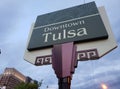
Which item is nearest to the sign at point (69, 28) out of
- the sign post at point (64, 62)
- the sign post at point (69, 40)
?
the sign post at point (69, 40)

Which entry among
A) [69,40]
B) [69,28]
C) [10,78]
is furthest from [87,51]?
[10,78]

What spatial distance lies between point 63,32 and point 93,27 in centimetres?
107

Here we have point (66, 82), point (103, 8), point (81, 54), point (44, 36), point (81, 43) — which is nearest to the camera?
point (66, 82)

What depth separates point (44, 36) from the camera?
23.2 ft

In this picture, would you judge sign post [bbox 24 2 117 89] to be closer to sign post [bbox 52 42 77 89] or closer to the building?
sign post [bbox 52 42 77 89]

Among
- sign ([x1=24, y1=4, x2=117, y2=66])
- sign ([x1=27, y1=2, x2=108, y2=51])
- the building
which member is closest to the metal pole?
sign ([x1=24, y1=4, x2=117, y2=66])

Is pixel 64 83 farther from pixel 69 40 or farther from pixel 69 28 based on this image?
pixel 69 28

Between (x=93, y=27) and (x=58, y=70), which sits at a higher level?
(x=93, y=27)

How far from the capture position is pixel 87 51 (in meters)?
6.04

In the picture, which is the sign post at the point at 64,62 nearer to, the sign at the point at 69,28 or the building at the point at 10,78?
the sign at the point at 69,28

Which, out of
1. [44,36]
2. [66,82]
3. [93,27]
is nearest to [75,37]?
[93,27]

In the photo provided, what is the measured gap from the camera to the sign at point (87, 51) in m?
5.90

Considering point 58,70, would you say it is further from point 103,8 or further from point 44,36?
point 103,8

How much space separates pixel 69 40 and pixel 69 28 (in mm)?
622
